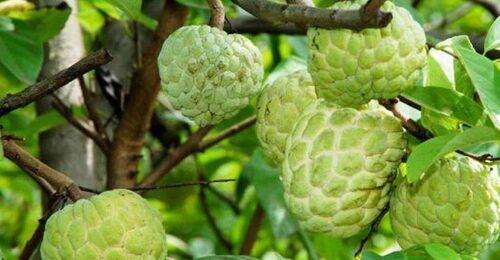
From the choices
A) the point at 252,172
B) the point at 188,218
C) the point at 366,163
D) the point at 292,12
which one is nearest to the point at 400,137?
the point at 366,163

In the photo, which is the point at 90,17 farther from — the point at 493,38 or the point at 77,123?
the point at 493,38

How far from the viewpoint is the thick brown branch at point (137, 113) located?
2777mm

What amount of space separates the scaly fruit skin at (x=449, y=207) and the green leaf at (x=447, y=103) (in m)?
0.10

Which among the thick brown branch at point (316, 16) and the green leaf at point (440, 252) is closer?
the thick brown branch at point (316, 16)

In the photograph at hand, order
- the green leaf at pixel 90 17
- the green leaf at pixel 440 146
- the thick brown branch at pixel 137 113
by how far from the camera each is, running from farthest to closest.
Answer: the green leaf at pixel 90 17
the thick brown branch at pixel 137 113
the green leaf at pixel 440 146

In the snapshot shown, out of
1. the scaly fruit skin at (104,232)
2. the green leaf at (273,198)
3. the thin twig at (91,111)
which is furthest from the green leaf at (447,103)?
the green leaf at (273,198)

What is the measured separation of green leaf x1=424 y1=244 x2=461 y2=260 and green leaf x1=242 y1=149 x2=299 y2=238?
1557 millimetres

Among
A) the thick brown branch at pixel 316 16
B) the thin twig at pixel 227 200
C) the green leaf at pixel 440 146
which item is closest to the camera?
the thick brown branch at pixel 316 16

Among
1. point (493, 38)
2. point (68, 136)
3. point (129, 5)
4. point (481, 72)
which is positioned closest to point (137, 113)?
point (68, 136)

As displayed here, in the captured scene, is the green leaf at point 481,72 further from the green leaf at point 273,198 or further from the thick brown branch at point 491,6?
the thick brown branch at point 491,6

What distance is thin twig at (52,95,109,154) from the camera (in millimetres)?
2676

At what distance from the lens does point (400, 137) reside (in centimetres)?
173

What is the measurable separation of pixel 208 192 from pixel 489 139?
296 centimetres

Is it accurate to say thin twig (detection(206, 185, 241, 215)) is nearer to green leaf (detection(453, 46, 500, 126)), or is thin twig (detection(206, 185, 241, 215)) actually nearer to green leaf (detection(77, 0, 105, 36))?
green leaf (detection(77, 0, 105, 36))
